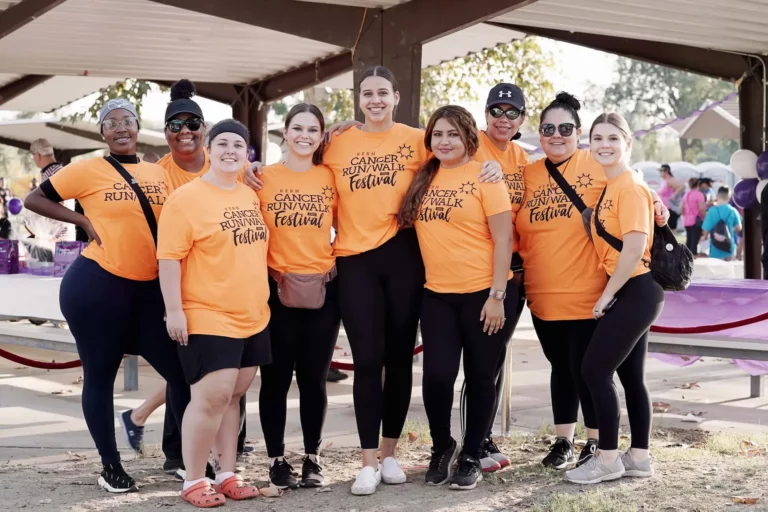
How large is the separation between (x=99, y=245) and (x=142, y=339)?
19.7 inches

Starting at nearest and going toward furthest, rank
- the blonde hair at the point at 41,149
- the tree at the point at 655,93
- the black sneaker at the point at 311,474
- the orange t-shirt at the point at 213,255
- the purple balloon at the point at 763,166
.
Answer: the orange t-shirt at the point at 213,255 → the black sneaker at the point at 311,474 → the blonde hair at the point at 41,149 → the purple balloon at the point at 763,166 → the tree at the point at 655,93

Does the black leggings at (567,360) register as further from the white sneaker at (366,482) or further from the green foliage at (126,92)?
the green foliage at (126,92)

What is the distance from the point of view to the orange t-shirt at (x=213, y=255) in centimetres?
453

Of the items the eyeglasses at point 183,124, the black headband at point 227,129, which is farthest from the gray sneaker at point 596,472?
the eyeglasses at point 183,124

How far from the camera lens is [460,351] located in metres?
5.06

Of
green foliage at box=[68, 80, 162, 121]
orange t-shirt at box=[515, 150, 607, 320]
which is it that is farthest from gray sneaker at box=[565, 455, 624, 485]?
green foliage at box=[68, 80, 162, 121]

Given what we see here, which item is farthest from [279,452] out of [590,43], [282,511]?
[590,43]

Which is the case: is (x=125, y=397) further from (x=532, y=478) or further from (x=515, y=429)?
(x=532, y=478)

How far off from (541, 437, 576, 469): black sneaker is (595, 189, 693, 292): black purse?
42.7 inches

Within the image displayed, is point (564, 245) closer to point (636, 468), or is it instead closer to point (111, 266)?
point (636, 468)

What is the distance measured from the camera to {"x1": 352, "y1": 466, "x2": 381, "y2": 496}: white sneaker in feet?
16.3

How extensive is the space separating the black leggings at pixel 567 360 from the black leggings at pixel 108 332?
1897 millimetres

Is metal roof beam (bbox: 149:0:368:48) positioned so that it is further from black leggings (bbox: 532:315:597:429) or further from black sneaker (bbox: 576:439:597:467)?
black sneaker (bbox: 576:439:597:467)

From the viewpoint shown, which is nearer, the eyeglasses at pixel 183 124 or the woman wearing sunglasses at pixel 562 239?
the eyeglasses at pixel 183 124
